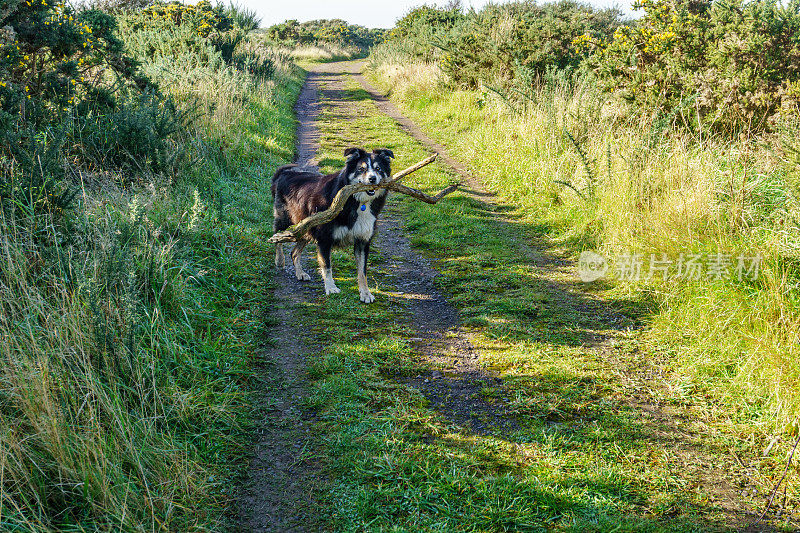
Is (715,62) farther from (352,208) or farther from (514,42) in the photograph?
(514,42)

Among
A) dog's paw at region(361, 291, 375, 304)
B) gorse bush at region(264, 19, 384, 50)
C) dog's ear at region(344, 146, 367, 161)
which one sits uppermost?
gorse bush at region(264, 19, 384, 50)

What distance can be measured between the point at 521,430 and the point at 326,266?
108 inches

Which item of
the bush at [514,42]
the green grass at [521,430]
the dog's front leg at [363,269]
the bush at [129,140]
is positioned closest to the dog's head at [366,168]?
the dog's front leg at [363,269]

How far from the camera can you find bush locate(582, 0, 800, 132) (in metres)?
6.85

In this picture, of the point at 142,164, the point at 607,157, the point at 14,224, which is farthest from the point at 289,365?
the point at 607,157

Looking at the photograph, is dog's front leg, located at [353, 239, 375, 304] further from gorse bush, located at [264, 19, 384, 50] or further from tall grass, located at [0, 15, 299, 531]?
gorse bush, located at [264, 19, 384, 50]

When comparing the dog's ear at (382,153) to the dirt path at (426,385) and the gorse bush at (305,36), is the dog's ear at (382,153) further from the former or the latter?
the gorse bush at (305,36)

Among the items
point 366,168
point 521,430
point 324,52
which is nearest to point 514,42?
point 366,168

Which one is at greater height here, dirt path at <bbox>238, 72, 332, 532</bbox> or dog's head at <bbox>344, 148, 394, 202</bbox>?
dog's head at <bbox>344, 148, 394, 202</bbox>

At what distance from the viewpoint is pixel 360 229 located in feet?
17.3

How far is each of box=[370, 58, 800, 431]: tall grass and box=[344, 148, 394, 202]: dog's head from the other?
256 centimetres

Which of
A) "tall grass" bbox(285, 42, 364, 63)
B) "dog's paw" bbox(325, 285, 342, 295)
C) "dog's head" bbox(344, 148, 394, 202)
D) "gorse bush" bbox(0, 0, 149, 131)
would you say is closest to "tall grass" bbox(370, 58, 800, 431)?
"dog's head" bbox(344, 148, 394, 202)

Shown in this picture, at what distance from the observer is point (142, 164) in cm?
686

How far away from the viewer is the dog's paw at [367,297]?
5.33 m
